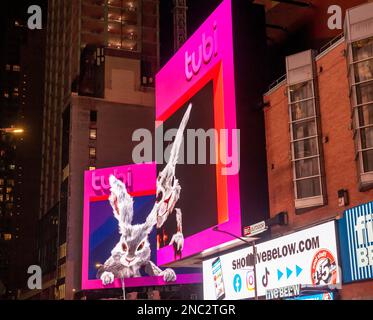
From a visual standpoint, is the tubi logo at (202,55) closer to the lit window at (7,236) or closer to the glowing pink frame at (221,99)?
the glowing pink frame at (221,99)

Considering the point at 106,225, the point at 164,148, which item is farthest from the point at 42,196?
the point at 164,148

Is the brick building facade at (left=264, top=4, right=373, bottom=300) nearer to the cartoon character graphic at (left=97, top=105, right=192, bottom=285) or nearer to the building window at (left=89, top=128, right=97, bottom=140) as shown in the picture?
the cartoon character graphic at (left=97, top=105, right=192, bottom=285)

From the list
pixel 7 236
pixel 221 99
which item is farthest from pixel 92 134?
pixel 7 236

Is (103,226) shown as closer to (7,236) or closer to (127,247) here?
(127,247)

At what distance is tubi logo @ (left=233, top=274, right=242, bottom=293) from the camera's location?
45219 millimetres

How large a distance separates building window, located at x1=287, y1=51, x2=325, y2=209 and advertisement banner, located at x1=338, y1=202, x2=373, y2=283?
157 inches

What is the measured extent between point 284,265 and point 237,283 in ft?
25.6

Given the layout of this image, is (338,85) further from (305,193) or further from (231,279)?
(231,279)

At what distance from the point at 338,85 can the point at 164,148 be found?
28.2 m

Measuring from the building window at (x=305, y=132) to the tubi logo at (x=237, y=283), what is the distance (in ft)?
31.8

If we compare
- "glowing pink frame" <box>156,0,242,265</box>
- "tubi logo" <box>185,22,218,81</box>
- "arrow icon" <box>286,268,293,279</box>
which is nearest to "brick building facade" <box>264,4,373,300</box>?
"arrow icon" <box>286,268,293,279</box>

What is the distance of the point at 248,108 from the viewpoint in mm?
45969

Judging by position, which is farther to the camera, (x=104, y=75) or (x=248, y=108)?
(x=104, y=75)

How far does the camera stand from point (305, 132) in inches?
1556
